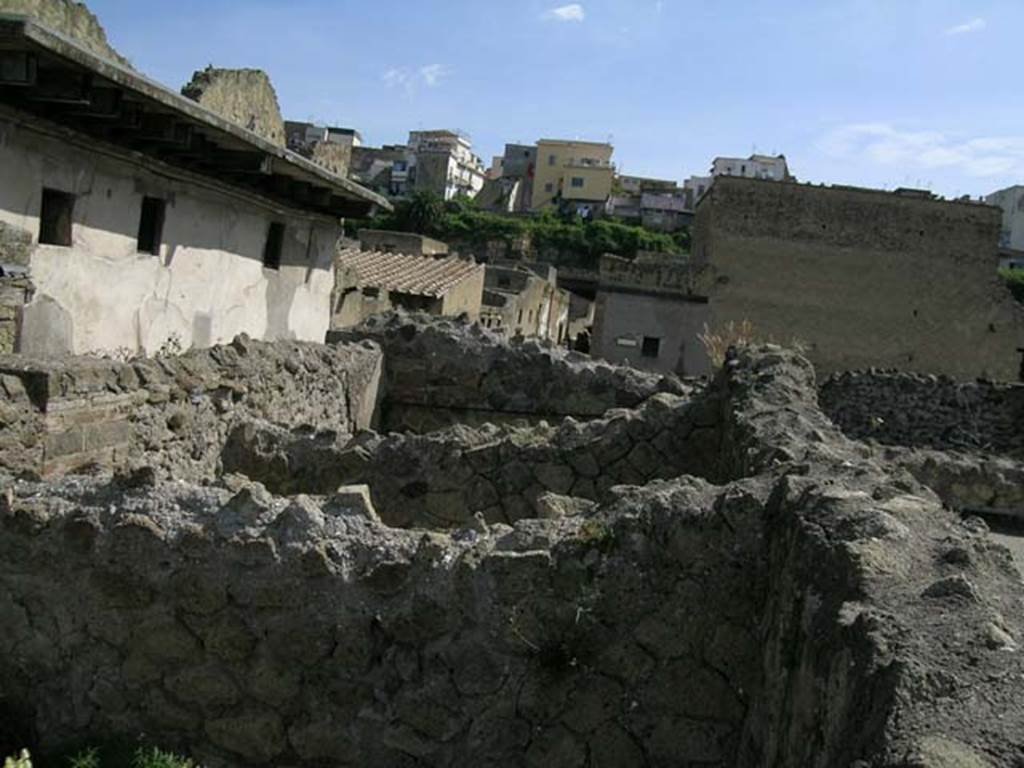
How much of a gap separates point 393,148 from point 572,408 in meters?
101

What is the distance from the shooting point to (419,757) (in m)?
3.59

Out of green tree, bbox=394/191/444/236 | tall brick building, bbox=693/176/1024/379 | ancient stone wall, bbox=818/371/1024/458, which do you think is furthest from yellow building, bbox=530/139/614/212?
ancient stone wall, bbox=818/371/1024/458

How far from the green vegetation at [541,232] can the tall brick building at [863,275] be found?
32.2 meters

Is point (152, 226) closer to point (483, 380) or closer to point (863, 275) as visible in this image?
point (483, 380)

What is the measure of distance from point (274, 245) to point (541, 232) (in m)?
55.0

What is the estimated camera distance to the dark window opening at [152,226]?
8125mm

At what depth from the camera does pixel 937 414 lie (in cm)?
1588

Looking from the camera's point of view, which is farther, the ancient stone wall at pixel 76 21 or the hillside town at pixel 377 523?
the ancient stone wall at pixel 76 21

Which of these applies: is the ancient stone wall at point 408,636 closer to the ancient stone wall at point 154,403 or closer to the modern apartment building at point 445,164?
the ancient stone wall at point 154,403

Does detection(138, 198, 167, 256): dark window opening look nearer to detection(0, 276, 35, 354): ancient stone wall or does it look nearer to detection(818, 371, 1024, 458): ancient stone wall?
detection(0, 276, 35, 354): ancient stone wall

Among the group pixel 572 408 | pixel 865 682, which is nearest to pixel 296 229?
pixel 572 408

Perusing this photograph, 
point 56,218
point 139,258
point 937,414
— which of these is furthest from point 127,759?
point 937,414

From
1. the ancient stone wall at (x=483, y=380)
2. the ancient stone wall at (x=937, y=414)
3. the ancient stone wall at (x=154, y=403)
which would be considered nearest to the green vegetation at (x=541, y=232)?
the ancient stone wall at (x=937, y=414)

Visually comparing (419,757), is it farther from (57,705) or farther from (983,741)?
(983,741)
